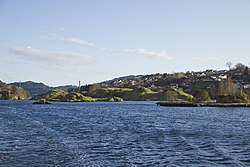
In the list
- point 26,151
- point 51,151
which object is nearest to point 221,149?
point 51,151

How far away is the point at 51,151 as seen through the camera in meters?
32.8

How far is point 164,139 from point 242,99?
120516mm

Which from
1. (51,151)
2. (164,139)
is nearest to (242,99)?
(164,139)

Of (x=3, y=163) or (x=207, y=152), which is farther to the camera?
(x=207, y=152)

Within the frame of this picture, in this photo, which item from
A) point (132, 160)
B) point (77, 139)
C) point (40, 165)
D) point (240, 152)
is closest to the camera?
point (40, 165)

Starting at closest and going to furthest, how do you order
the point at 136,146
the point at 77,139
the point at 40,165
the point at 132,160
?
the point at 40,165
the point at 132,160
the point at 136,146
the point at 77,139

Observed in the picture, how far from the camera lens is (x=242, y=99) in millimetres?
153750

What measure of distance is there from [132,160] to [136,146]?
7.33 metres

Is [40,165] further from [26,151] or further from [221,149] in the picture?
[221,149]

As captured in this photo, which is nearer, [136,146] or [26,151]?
[26,151]

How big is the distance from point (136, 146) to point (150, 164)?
349 inches

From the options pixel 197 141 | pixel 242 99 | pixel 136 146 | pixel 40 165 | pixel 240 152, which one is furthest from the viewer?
pixel 242 99

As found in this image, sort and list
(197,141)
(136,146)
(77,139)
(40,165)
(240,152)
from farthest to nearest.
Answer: (77,139) < (197,141) < (136,146) < (240,152) < (40,165)

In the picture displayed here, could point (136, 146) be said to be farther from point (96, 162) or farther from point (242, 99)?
point (242, 99)
